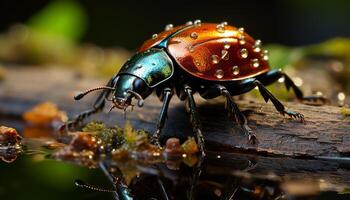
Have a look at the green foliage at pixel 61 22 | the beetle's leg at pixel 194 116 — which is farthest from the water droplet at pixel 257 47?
the green foliage at pixel 61 22

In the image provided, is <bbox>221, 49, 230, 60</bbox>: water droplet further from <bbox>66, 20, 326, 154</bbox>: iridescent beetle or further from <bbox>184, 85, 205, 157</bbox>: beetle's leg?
<bbox>184, 85, 205, 157</bbox>: beetle's leg

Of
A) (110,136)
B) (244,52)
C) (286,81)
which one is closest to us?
(110,136)

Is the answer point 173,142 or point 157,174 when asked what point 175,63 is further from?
point 157,174

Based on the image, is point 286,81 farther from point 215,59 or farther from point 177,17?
point 177,17

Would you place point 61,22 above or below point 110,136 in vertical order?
above

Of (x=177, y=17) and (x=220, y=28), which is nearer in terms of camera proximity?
(x=220, y=28)

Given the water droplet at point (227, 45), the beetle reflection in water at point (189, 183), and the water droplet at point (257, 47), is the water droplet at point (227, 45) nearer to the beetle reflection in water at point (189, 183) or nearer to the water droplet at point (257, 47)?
the water droplet at point (257, 47)

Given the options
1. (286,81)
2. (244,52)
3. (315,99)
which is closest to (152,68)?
(244,52)

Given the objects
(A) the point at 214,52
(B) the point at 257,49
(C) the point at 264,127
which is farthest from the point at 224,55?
(C) the point at 264,127

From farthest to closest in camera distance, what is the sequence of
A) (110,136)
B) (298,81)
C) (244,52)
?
(298,81) < (244,52) < (110,136)

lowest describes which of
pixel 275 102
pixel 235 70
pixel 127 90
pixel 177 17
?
pixel 177 17
